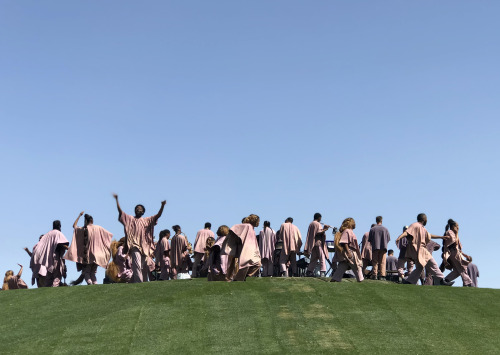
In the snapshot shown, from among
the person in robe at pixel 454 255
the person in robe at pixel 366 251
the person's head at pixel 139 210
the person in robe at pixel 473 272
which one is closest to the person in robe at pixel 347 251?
the person in robe at pixel 454 255

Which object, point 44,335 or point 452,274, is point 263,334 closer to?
point 44,335

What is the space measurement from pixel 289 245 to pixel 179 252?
4.05 metres

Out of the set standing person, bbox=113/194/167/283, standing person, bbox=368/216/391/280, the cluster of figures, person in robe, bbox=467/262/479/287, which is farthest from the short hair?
person in robe, bbox=467/262/479/287

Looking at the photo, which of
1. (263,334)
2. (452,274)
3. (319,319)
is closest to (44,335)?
(263,334)

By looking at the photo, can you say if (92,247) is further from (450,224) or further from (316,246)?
(450,224)

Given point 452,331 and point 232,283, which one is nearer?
point 452,331

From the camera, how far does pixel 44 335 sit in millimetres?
15555

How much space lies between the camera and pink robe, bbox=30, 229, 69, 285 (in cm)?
2466

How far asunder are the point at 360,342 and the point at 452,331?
2.29 metres

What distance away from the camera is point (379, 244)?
81.7ft

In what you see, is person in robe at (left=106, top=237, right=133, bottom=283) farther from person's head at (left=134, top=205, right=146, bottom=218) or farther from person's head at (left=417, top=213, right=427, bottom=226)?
person's head at (left=417, top=213, right=427, bottom=226)

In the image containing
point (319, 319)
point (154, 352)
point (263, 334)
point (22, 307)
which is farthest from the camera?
point (22, 307)

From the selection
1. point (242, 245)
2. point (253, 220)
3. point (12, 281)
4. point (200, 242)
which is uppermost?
point (253, 220)

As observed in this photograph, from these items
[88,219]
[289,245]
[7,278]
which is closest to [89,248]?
[88,219]
